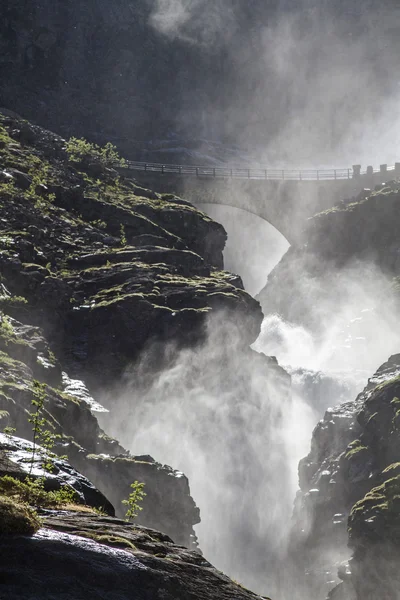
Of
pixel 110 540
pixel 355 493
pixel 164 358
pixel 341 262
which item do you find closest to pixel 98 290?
pixel 164 358

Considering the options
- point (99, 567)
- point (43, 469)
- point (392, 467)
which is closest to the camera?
point (99, 567)

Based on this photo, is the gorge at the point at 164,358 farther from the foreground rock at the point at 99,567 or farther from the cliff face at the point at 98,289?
the cliff face at the point at 98,289

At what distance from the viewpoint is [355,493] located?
8069cm

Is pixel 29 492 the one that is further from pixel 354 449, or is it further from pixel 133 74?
pixel 133 74

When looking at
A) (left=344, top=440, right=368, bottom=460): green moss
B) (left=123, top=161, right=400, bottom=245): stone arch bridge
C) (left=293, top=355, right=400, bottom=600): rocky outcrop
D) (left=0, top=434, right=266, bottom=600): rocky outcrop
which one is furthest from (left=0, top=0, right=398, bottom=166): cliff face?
(left=0, top=434, right=266, bottom=600): rocky outcrop

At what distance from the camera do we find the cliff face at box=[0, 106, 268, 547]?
55031 mm

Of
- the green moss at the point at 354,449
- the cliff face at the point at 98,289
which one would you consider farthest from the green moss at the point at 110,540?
the green moss at the point at 354,449

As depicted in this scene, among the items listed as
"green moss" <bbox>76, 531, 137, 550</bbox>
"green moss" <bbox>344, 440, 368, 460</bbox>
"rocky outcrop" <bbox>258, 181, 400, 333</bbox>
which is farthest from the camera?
"rocky outcrop" <bbox>258, 181, 400, 333</bbox>

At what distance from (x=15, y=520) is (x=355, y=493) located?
6962 centimetres

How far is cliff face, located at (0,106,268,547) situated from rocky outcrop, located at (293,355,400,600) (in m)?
14.1

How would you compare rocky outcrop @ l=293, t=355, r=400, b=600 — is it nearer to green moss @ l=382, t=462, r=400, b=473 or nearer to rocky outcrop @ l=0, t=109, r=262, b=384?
green moss @ l=382, t=462, r=400, b=473

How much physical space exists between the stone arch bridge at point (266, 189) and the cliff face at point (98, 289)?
74.2 feet

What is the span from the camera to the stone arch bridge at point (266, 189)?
135m

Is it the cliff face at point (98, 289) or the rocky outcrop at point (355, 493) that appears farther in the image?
the rocky outcrop at point (355, 493)
